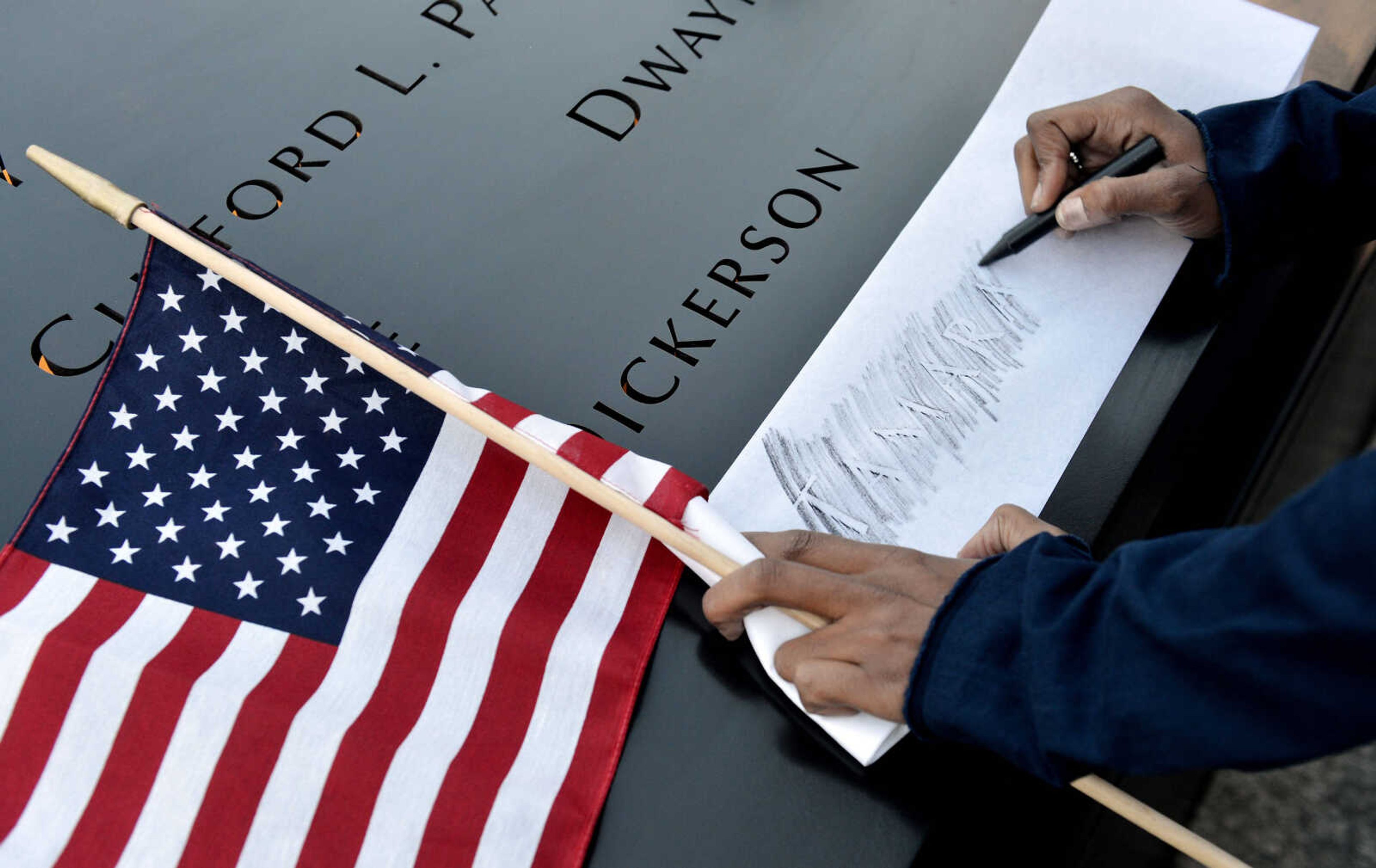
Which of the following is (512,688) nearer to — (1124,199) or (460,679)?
(460,679)

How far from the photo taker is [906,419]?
1019 mm

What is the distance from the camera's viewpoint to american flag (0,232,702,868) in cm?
82

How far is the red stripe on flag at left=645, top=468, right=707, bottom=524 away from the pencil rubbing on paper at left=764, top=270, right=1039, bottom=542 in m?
0.10

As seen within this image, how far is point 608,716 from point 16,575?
549mm

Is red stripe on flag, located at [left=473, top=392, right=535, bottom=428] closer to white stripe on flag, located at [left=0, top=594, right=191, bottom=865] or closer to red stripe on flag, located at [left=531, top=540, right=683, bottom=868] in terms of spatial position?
red stripe on flag, located at [left=531, top=540, right=683, bottom=868]

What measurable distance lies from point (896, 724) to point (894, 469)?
0.26 metres

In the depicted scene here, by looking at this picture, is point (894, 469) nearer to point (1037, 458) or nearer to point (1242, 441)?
point (1037, 458)

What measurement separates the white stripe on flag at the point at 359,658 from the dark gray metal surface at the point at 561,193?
11 cm

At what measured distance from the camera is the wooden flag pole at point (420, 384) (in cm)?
88

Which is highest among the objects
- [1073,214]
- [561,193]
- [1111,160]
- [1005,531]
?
[1111,160]

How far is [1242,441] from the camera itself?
4.76 ft

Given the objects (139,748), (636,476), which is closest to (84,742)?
(139,748)

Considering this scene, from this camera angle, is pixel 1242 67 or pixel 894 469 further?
pixel 1242 67

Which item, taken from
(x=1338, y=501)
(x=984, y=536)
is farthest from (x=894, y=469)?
(x=1338, y=501)
